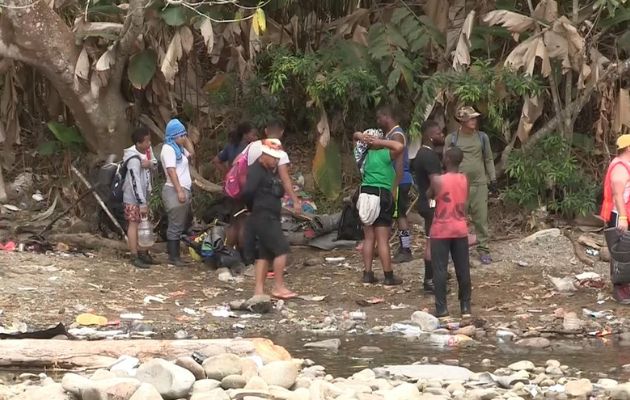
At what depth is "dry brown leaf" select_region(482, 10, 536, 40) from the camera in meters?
11.4

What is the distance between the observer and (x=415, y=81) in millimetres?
12352

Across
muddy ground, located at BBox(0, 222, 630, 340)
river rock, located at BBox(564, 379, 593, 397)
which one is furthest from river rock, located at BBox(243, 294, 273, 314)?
river rock, located at BBox(564, 379, 593, 397)

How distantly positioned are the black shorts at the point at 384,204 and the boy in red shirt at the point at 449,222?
1.09m

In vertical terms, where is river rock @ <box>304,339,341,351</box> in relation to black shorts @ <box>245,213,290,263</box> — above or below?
below

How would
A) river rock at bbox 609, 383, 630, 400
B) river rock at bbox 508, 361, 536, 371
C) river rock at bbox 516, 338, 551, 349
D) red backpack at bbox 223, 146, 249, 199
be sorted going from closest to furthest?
1. river rock at bbox 609, 383, 630, 400
2. river rock at bbox 508, 361, 536, 371
3. river rock at bbox 516, 338, 551, 349
4. red backpack at bbox 223, 146, 249, 199

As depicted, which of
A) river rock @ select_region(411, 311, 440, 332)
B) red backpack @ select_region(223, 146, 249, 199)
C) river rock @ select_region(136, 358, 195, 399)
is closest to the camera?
river rock @ select_region(136, 358, 195, 399)

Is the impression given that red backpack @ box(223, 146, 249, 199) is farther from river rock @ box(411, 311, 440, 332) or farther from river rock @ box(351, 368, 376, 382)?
river rock @ box(351, 368, 376, 382)

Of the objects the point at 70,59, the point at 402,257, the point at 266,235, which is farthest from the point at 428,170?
the point at 70,59

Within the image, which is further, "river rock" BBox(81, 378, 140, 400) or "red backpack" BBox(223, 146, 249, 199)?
"red backpack" BBox(223, 146, 249, 199)

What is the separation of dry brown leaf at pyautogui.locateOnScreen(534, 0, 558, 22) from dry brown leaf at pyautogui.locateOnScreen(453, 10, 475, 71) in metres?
0.78

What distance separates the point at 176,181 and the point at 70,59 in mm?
2197

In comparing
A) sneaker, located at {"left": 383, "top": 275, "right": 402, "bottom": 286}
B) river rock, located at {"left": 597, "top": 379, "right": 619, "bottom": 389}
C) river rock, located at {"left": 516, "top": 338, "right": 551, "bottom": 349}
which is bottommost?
river rock, located at {"left": 516, "top": 338, "right": 551, "bottom": 349}

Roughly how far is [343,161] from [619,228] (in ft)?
15.0

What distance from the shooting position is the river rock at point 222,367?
6.71m
